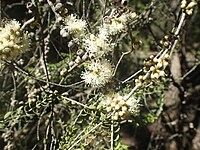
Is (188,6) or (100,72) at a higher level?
(188,6)

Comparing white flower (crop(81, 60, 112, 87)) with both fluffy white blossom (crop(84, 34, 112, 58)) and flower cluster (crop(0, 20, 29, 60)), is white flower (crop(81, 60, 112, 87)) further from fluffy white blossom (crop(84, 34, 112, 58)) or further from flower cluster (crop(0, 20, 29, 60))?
flower cluster (crop(0, 20, 29, 60))

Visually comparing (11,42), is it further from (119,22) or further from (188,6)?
(188,6)

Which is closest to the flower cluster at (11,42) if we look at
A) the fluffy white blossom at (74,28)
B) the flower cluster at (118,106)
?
the fluffy white blossom at (74,28)

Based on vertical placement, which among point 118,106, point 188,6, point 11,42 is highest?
point 188,6

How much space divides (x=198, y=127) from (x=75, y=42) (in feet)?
6.73

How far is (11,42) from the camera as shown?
0.86m

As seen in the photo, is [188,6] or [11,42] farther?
[188,6]

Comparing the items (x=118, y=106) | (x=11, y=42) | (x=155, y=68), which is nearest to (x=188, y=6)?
(x=155, y=68)

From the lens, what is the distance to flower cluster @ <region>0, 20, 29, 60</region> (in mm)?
851

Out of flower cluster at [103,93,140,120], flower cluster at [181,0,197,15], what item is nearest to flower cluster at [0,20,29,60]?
flower cluster at [103,93,140,120]

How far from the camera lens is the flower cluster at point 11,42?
0.85 meters

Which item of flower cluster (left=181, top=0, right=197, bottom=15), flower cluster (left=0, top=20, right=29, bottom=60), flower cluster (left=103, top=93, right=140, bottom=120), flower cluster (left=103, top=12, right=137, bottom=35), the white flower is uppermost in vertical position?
flower cluster (left=181, top=0, right=197, bottom=15)

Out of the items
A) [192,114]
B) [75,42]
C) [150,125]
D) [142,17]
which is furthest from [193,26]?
[75,42]

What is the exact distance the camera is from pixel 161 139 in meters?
2.17
